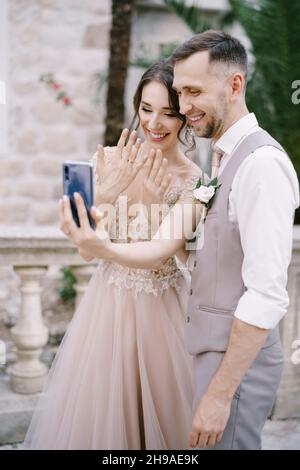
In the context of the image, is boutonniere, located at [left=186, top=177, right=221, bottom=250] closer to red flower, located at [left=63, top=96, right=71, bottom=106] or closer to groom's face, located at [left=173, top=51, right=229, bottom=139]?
groom's face, located at [left=173, top=51, right=229, bottom=139]

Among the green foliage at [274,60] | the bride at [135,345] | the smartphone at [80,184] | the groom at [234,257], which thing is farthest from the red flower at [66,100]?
the smartphone at [80,184]

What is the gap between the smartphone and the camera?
1.44 meters

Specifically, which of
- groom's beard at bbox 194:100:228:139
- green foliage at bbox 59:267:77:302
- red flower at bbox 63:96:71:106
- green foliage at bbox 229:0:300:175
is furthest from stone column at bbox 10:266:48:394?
red flower at bbox 63:96:71:106

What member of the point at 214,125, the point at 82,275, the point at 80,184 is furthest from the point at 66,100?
the point at 80,184

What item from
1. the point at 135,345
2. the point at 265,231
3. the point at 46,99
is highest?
the point at 46,99

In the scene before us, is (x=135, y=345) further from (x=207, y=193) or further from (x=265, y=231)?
(x=265, y=231)

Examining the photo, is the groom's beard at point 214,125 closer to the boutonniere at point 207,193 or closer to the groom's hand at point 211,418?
the boutonniere at point 207,193

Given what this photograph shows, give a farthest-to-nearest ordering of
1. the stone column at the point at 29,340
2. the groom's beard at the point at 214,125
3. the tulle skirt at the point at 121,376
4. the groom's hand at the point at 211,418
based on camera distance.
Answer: the stone column at the point at 29,340 < the tulle skirt at the point at 121,376 < the groom's beard at the point at 214,125 < the groom's hand at the point at 211,418

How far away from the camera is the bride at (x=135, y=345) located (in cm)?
201

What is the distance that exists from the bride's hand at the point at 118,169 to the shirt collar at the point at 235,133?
31 cm

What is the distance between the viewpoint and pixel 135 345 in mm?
2076

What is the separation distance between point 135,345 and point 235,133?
880 millimetres

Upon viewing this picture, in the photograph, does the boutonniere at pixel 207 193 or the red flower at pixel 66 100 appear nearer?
the boutonniere at pixel 207 193
